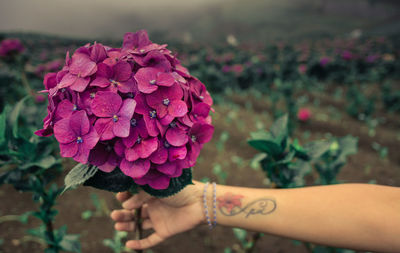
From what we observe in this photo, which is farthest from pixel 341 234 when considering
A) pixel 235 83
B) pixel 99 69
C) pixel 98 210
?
pixel 235 83

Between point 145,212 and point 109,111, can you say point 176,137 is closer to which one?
point 109,111

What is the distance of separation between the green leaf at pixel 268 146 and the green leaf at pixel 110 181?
2.14 feet

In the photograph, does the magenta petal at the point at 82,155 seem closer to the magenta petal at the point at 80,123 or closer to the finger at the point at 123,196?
the magenta petal at the point at 80,123

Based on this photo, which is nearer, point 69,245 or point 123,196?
point 123,196

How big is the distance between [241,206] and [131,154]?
764 millimetres

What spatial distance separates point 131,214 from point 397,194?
1280mm

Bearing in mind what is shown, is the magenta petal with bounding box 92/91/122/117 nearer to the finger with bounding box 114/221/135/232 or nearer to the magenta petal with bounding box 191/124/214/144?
the magenta petal with bounding box 191/124/214/144

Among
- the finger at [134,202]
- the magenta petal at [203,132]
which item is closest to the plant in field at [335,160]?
the magenta petal at [203,132]

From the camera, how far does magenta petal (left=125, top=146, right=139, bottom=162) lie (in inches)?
28.5

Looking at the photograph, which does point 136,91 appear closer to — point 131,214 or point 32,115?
point 131,214

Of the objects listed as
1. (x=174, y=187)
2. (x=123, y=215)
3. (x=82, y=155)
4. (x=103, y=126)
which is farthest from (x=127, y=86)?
(x=123, y=215)

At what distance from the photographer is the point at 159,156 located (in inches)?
30.0

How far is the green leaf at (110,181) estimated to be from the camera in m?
0.87

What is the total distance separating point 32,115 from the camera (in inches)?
88.4
